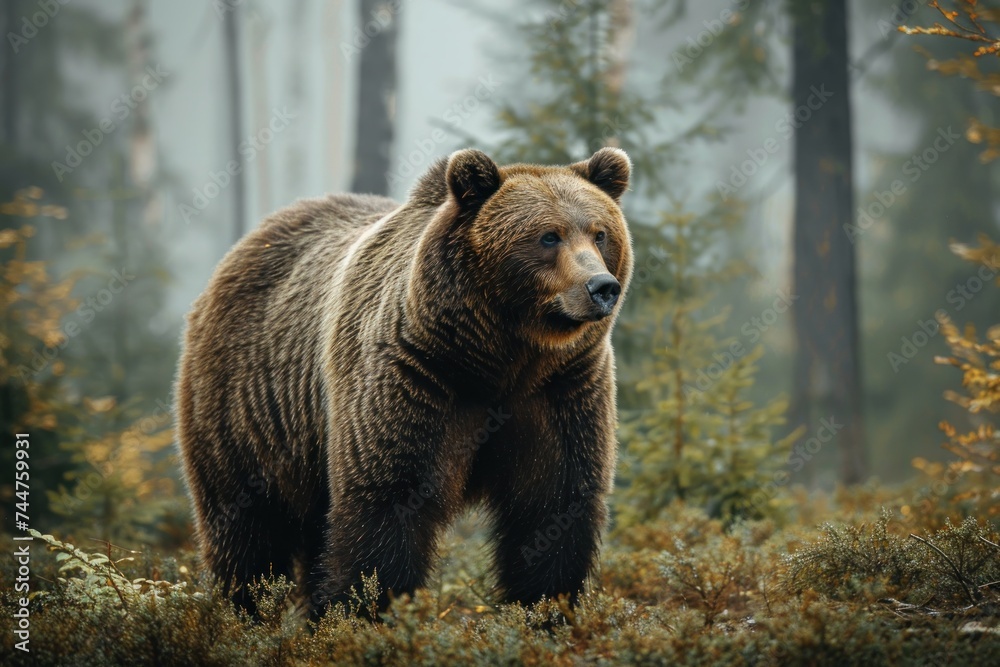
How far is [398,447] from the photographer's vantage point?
15.3 ft

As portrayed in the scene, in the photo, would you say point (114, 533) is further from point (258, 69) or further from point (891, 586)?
point (258, 69)

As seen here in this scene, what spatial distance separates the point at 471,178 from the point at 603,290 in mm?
965

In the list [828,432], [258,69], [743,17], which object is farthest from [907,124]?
[258,69]

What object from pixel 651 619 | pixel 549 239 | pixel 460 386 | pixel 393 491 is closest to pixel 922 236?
pixel 549 239

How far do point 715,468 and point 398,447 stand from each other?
3977 millimetres

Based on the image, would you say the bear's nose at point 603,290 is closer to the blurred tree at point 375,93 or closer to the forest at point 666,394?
the forest at point 666,394

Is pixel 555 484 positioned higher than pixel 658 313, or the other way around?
pixel 658 313

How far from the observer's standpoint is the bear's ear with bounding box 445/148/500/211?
4719mm

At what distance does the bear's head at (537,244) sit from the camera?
4.52 meters

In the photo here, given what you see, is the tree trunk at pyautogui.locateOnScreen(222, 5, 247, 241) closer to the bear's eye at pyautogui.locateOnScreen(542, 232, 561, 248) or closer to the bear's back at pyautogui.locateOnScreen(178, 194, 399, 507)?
the bear's back at pyautogui.locateOnScreen(178, 194, 399, 507)

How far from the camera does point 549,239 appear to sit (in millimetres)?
4660

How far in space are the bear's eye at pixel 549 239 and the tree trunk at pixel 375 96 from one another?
940 cm

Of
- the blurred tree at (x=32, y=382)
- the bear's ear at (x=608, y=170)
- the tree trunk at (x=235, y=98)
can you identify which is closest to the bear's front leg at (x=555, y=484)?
the bear's ear at (x=608, y=170)

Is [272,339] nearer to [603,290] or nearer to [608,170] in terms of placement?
[608,170]
